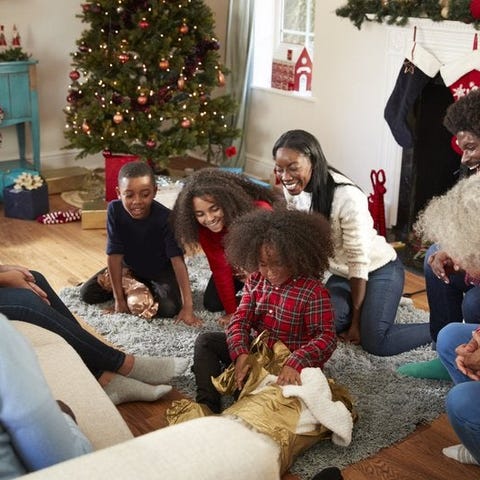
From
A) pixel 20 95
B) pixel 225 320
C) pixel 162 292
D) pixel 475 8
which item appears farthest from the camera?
pixel 20 95

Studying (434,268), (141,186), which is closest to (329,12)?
(141,186)

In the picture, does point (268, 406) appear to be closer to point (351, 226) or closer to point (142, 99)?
point (351, 226)

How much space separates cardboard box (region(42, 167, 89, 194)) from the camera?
5.01 meters

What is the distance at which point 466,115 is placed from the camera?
2.75m

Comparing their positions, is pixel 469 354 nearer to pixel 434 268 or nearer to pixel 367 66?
pixel 434 268

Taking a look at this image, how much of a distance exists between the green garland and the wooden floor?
1.26m

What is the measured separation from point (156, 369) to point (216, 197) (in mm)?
655

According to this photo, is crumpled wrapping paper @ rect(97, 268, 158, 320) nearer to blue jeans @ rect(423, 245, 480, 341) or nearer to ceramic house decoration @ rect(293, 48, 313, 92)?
blue jeans @ rect(423, 245, 480, 341)

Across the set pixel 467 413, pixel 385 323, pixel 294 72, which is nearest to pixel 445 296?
pixel 385 323

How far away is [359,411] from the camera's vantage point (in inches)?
97.4

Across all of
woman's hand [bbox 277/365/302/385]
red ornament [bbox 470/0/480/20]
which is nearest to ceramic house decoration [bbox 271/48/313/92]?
red ornament [bbox 470/0/480/20]

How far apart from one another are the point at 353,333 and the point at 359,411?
0.51 meters

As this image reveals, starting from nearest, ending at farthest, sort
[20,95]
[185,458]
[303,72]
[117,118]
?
[185,458]
[117,118]
[20,95]
[303,72]

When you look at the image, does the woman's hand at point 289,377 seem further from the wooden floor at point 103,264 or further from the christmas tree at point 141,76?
the christmas tree at point 141,76
